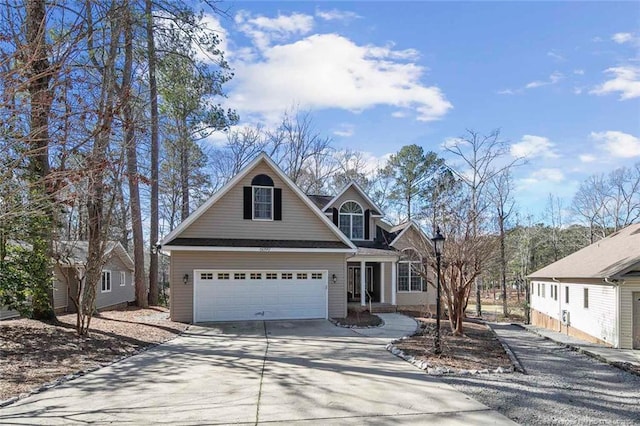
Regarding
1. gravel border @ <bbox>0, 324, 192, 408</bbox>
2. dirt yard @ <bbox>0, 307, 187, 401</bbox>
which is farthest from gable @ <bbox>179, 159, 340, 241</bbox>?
gravel border @ <bbox>0, 324, 192, 408</bbox>

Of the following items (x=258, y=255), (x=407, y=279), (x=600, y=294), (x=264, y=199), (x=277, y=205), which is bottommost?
(x=600, y=294)

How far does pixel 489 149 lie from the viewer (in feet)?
99.0

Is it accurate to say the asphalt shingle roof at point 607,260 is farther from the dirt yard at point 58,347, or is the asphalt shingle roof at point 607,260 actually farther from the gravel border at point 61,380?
the gravel border at point 61,380

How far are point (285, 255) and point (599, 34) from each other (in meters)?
12.7

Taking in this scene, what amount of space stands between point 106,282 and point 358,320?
15.5 metres

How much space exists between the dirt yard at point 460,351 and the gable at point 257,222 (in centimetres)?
595

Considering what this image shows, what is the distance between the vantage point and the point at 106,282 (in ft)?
79.5

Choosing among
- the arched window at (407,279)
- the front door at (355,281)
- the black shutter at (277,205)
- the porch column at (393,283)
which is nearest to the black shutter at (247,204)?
the black shutter at (277,205)

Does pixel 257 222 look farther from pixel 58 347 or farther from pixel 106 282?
pixel 106 282

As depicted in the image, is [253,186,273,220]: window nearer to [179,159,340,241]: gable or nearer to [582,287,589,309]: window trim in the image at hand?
[179,159,340,241]: gable

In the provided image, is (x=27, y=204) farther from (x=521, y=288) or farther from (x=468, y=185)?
(x=521, y=288)

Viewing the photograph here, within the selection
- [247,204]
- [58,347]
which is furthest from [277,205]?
[58,347]

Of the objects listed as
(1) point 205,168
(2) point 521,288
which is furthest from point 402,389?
(2) point 521,288

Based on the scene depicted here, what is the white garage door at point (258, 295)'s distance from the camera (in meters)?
15.6
